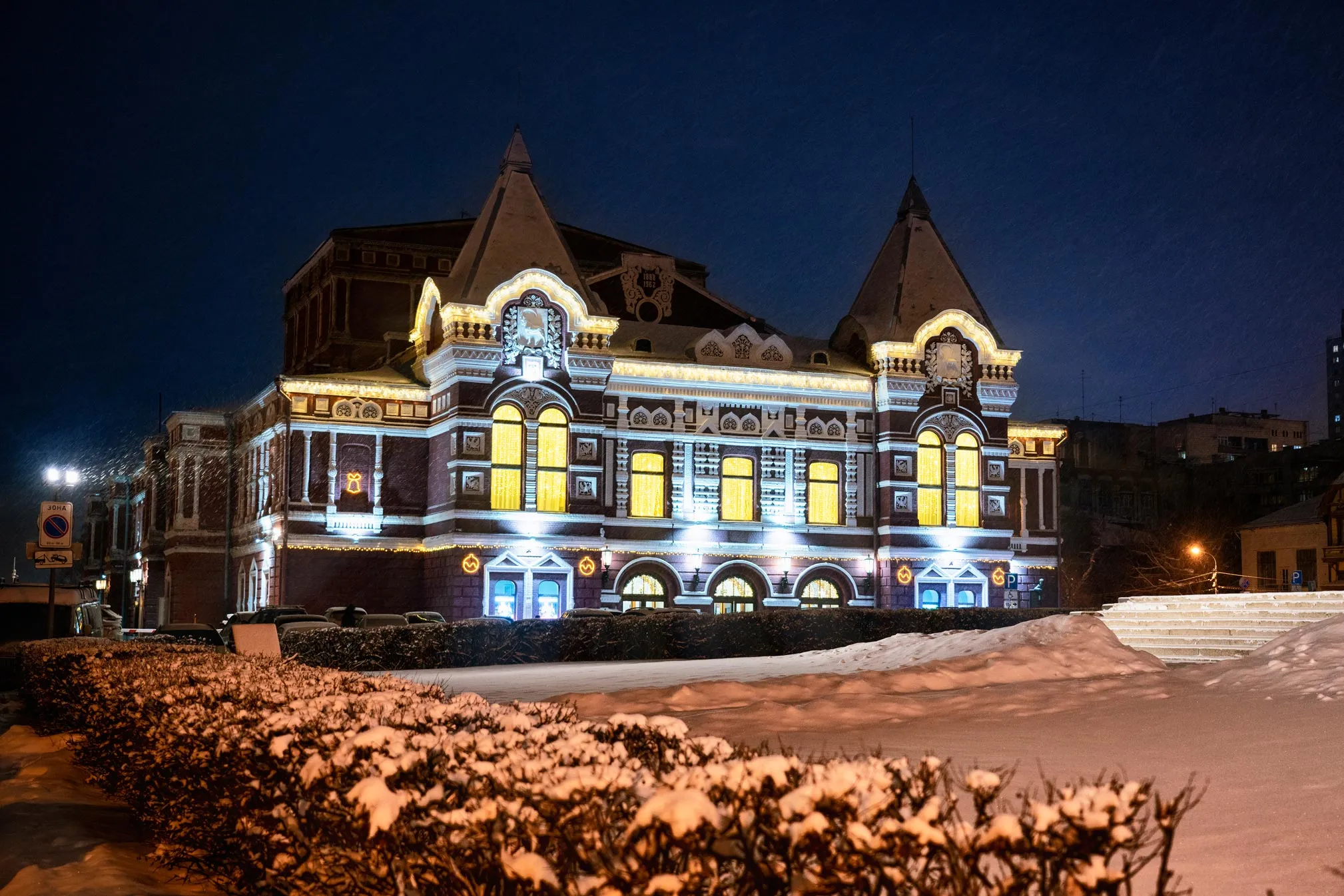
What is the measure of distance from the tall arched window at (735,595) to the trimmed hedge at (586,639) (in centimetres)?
1667

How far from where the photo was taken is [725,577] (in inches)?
2060

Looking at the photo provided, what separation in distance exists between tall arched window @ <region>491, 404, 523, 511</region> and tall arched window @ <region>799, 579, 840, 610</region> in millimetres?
11819

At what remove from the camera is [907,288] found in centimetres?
5522

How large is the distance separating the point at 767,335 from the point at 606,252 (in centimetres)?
1734

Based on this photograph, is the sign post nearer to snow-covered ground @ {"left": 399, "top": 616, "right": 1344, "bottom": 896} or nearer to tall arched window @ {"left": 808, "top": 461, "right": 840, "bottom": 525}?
snow-covered ground @ {"left": 399, "top": 616, "right": 1344, "bottom": 896}

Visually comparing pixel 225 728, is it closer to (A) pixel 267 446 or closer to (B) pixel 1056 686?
(B) pixel 1056 686

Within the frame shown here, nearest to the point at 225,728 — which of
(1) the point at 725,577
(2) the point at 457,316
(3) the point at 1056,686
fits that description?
Answer: (3) the point at 1056,686

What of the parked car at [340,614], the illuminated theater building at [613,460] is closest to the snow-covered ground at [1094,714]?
the parked car at [340,614]

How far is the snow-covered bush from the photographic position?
4.92 m

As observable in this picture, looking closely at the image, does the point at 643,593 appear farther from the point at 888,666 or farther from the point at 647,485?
the point at 888,666

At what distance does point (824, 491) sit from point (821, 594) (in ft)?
13.0

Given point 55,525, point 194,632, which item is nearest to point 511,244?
point 194,632

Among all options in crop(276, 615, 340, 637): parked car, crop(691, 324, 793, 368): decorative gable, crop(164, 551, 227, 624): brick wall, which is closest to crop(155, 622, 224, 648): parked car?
crop(276, 615, 340, 637): parked car

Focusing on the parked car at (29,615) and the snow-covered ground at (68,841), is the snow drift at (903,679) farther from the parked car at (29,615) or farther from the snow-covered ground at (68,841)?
the parked car at (29,615)
